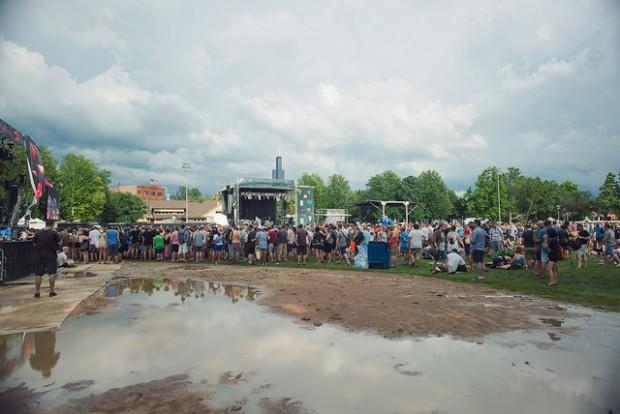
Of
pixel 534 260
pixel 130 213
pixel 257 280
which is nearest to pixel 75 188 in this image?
Answer: pixel 130 213

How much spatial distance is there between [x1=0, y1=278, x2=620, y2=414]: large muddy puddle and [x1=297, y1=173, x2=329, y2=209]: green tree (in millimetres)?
80513

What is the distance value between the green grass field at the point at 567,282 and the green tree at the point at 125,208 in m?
74.5

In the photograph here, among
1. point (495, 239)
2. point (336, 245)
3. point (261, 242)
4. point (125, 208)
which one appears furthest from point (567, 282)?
point (125, 208)

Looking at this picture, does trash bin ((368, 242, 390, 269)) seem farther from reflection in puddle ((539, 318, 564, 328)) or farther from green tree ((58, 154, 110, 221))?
green tree ((58, 154, 110, 221))

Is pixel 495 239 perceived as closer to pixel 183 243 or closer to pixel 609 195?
pixel 183 243

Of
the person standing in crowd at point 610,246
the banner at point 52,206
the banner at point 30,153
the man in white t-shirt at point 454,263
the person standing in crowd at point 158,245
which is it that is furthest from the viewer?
the person standing in crowd at point 158,245

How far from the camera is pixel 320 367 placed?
5062mm

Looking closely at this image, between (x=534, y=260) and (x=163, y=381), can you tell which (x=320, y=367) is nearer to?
(x=163, y=381)

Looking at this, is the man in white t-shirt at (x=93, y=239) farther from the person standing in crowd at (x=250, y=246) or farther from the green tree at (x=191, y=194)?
the green tree at (x=191, y=194)

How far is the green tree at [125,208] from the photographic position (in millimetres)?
80331

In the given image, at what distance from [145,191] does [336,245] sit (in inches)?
5216

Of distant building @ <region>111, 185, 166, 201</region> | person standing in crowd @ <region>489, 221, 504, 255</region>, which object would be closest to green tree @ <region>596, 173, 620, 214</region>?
person standing in crowd @ <region>489, 221, 504, 255</region>

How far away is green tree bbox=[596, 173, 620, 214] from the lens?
5903 cm

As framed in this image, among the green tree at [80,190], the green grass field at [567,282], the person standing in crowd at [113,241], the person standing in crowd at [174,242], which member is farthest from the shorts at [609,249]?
the green tree at [80,190]
